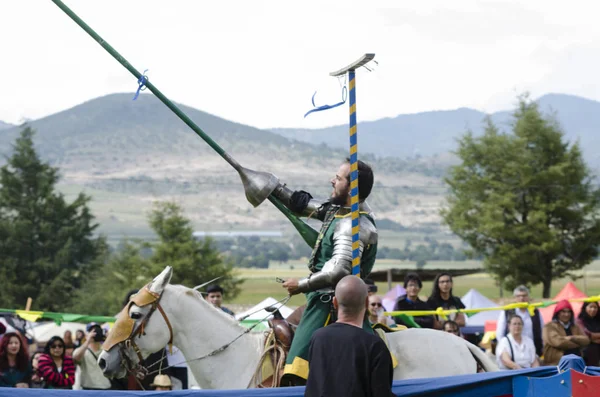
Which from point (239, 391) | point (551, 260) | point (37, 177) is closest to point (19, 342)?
point (239, 391)

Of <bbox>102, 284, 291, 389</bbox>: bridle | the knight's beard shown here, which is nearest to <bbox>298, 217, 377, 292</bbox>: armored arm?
the knight's beard

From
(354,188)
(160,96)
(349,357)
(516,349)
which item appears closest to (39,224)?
(516,349)

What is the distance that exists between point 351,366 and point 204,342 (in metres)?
2.79

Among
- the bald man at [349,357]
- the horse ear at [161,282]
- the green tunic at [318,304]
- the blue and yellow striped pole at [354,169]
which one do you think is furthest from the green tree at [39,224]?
the bald man at [349,357]

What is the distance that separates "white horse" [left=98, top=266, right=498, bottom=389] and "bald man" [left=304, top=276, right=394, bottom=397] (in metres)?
2.30

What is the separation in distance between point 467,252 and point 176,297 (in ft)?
181

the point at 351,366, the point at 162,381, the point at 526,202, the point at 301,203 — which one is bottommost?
the point at 162,381

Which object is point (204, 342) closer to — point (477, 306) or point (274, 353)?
point (274, 353)

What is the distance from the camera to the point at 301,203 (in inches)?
301

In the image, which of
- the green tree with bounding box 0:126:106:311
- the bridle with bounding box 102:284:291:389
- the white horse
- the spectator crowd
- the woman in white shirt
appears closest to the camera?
the white horse

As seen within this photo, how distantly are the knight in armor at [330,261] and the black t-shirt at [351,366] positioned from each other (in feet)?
5.69

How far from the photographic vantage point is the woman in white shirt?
12578 millimetres

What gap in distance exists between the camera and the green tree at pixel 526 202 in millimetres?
57469

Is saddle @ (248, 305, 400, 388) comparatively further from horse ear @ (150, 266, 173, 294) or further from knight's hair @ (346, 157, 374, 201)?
knight's hair @ (346, 157, 374, 201)
